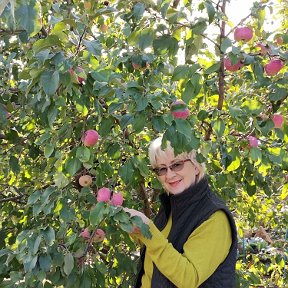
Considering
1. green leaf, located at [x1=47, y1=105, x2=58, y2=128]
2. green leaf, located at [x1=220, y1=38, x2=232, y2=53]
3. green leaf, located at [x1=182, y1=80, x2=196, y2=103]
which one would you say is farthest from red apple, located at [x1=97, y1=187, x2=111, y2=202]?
green leaf, located at [x1=220, y1=38, x2=232, y2=53]

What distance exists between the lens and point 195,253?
164cm

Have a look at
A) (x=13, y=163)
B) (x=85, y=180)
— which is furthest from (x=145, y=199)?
(x=13, y=163)

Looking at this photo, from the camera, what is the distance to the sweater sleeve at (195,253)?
1.61 m

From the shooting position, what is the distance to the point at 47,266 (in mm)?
1657

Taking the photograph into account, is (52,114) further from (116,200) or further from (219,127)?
(219,127)

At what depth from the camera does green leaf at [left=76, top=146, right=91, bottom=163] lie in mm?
1721

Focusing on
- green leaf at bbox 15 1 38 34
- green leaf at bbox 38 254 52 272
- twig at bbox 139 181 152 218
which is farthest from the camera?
twig at bbox 139 181 152 218

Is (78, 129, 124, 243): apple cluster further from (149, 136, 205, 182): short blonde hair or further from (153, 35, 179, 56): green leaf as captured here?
(153, 35, 179, 56): green leaf

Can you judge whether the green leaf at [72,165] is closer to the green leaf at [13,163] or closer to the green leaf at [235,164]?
the green leaf at [235,164]

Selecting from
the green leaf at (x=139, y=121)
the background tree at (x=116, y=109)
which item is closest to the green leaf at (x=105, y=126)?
the background tree at (x=116, y=109)

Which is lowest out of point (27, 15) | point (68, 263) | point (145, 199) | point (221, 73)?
point (145, 199)

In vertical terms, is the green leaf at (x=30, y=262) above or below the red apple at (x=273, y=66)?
below

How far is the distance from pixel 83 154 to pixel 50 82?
36 centimetres

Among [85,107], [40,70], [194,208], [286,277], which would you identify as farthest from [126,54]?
[286,277]
